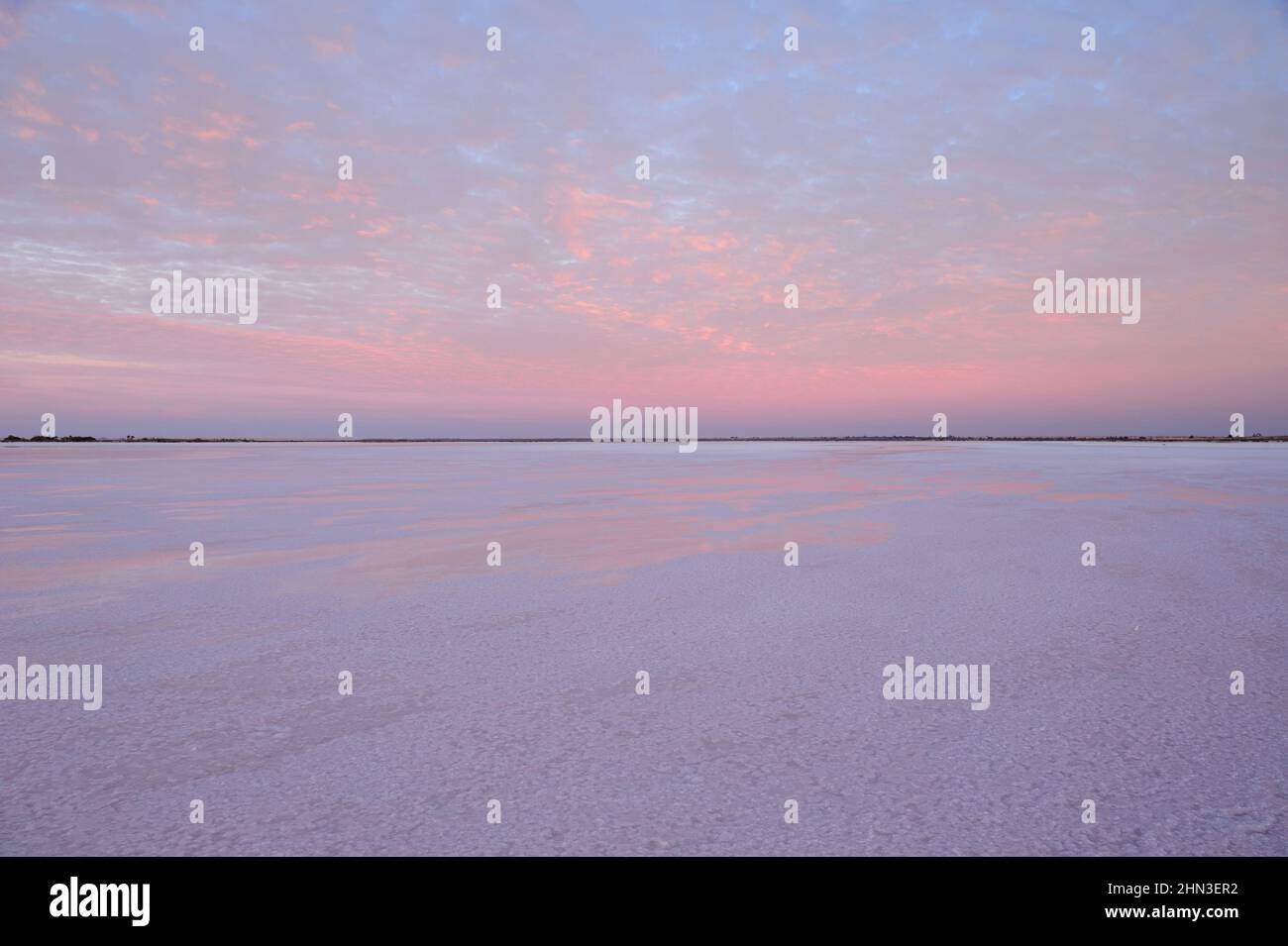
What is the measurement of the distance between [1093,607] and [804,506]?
370 inches

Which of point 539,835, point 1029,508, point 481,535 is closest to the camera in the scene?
point 539,835

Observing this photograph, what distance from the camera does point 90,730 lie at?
4090mm

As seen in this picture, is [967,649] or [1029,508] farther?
[1029,508]

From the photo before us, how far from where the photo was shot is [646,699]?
14.9ft

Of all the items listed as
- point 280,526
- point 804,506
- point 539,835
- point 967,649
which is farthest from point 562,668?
point 804,506

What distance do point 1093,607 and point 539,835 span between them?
612 cm

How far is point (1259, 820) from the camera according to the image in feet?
10.0

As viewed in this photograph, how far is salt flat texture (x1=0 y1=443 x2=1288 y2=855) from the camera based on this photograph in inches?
120

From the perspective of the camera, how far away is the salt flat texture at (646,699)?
305 cm
